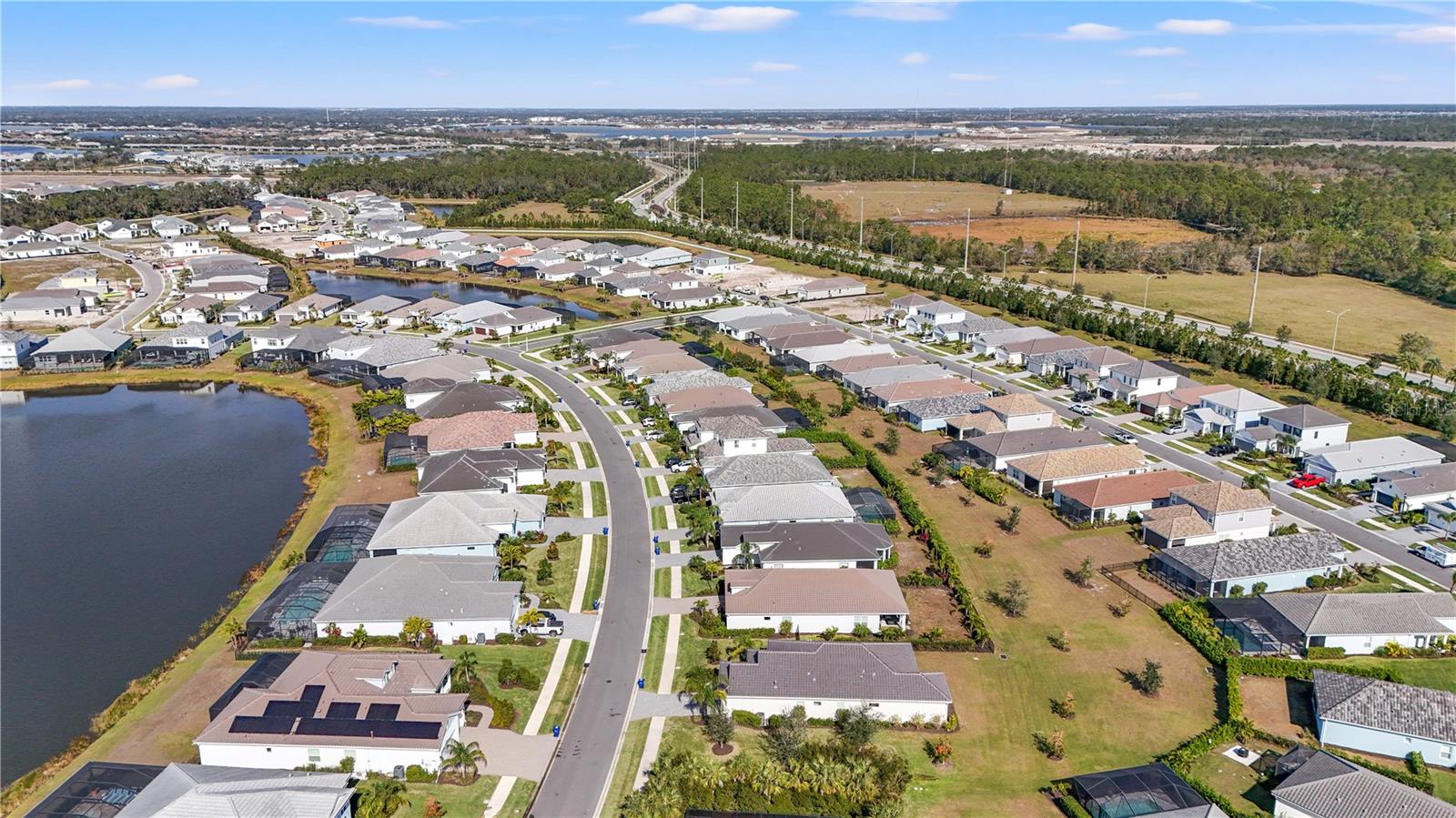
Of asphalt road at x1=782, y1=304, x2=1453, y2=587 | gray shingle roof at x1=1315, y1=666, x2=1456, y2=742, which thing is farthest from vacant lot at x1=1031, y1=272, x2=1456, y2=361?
gray shingle roof at x1=1315, y1=666, x2=1456, y2=742

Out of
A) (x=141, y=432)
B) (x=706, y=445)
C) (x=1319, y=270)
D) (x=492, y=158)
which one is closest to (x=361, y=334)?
(x=141, y=432)

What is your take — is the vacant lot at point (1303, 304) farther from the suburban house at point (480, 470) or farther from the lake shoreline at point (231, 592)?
the lake shoreline at point (231, 592)

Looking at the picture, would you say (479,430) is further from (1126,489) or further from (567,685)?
(1126,489)

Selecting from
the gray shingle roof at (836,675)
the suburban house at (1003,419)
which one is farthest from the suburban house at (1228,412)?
the gray shingle roof at (836,675)

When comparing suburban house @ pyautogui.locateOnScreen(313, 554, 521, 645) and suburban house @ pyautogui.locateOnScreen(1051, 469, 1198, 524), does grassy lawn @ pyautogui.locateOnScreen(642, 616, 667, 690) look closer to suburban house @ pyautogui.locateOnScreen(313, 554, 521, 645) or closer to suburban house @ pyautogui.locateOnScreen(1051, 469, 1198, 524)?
suburban house @ pyautogui.locateOnScreen(313, 554, 521, 645)

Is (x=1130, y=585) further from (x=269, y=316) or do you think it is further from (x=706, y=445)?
(x=269, y=316)

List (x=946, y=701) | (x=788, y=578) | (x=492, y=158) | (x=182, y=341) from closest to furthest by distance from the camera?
(x=946, y=701)
(x=788, y=578)
(x=182, y=341)
(x=492, y=158)
